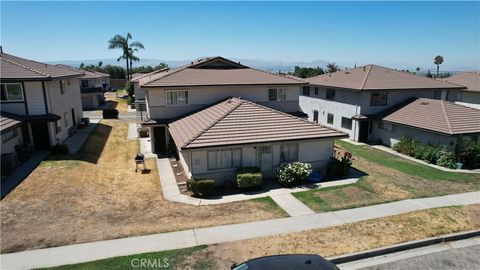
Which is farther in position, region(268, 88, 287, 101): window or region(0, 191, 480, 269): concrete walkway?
region(268, 88, 287, 101): window

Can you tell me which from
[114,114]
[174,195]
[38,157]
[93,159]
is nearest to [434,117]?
[174,195]

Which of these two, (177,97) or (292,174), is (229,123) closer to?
(292,174)

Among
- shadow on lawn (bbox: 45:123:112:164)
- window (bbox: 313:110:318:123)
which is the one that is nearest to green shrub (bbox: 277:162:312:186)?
shadow on lawn (bbox: 45:123:112:164)

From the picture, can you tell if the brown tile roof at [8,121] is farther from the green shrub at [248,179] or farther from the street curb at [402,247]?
the street curb at [402,247]

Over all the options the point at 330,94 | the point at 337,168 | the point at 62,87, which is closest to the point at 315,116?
the point at 330,94

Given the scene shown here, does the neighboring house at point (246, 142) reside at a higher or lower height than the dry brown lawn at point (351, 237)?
higher

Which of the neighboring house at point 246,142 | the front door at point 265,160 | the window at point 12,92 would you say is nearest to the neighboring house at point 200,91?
the neighboring house at point 246,142

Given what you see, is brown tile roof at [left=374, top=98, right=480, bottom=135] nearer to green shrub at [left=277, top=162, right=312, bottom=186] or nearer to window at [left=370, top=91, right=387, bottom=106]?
window at [left=370, top=91, right=387, bottom=106]

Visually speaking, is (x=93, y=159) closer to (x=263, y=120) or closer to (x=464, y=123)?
(x=263, y=120)
